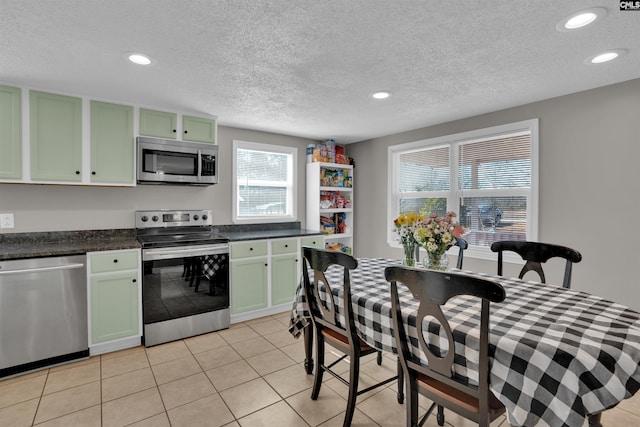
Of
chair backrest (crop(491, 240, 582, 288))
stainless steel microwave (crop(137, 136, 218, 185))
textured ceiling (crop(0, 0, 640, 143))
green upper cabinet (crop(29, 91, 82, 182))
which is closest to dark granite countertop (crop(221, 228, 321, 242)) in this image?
stainless steel microwave (crop(137, 136, 218, 185))

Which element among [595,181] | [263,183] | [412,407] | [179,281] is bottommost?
[412,407]

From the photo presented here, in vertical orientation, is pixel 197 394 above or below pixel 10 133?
below

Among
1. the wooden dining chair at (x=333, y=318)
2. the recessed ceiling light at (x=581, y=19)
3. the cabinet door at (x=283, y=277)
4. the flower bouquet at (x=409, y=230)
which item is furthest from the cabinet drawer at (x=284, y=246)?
the recessed ceiling light at (x=581, y=19)

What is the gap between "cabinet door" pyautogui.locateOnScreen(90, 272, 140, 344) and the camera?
274cm

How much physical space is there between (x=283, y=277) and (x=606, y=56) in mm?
3404

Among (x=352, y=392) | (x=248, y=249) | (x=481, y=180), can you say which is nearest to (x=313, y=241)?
(x=248, y=249)

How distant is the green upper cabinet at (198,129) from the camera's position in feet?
11.3

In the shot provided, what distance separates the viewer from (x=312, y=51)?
2.10 meters

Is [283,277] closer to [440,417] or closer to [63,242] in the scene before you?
[63,242]

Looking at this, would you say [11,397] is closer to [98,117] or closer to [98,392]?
[98,392]

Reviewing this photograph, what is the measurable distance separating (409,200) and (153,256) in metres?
3.16

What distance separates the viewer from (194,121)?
3500 millimetres

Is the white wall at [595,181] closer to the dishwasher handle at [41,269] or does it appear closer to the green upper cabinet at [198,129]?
the green upper cabinet at [198,129]

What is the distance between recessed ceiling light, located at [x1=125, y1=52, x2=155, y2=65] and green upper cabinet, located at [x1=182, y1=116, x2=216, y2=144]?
1.21 meters
